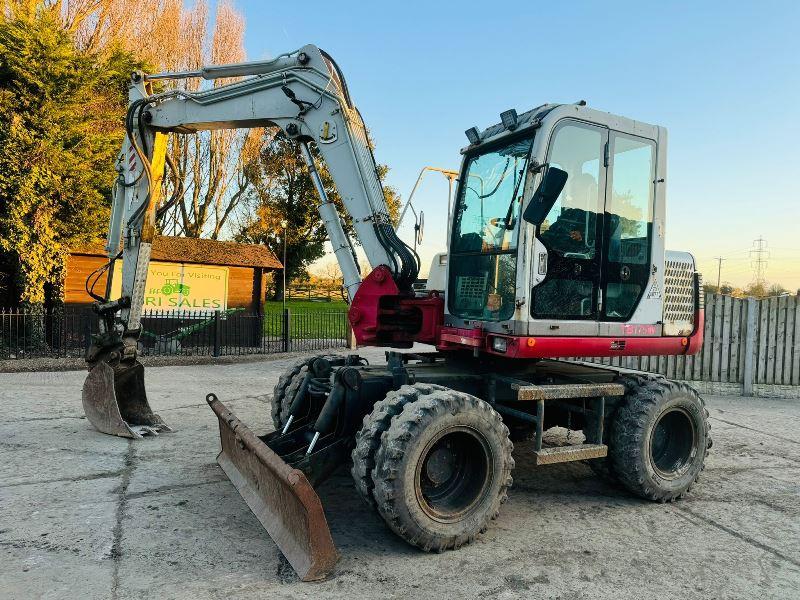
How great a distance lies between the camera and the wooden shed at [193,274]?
48.4 feet

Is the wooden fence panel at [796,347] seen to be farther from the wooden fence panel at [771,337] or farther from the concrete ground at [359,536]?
the concrete ground at [359,536]

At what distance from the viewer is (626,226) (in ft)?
16.5

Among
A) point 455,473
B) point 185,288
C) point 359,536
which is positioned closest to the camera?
point 359,536

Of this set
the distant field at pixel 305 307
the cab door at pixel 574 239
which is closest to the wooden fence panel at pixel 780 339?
the cab door at pixel 574 239

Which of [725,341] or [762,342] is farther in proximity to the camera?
[725,341]

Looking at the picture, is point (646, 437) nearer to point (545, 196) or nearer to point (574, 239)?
point (574, 239)

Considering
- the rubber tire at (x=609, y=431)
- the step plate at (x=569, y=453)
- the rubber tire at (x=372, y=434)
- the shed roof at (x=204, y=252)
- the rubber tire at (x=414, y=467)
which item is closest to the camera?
the rubber tire at (x=414, y=467)

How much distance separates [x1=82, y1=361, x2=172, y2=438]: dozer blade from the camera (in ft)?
20.9

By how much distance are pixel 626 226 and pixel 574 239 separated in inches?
22.9

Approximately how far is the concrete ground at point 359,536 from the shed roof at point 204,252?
373 inches

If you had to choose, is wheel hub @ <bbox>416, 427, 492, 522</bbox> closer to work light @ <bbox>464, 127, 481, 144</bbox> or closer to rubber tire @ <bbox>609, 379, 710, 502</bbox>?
rubber tire @ <bbox>609, 379, 710, 502</bbox>

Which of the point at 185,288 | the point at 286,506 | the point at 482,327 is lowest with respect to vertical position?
the point at 286,506

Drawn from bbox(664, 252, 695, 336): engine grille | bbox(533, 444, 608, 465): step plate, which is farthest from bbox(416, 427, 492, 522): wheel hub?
bbox(664, 252, 695, 336): engine grille

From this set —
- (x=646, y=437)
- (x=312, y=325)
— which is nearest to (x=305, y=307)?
(x=312, y=325)
